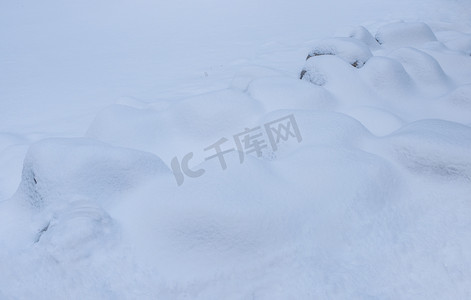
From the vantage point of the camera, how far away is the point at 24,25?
7562 mm

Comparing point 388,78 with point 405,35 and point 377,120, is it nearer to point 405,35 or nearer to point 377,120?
point 377,120

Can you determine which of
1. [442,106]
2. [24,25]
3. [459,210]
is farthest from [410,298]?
[24,25]

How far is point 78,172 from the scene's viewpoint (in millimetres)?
1578

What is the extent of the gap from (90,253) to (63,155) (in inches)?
22.5

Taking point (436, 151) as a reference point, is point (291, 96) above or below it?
above

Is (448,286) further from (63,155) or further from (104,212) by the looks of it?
(63,155)

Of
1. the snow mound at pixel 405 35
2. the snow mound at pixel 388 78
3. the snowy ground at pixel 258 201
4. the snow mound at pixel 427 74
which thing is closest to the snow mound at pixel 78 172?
the snowy ground at pixel 258 201

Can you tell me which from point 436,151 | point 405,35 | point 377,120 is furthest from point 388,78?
point 405,35

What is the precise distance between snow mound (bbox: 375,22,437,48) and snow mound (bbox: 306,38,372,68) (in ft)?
3.87

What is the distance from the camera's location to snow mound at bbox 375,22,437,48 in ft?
13.7

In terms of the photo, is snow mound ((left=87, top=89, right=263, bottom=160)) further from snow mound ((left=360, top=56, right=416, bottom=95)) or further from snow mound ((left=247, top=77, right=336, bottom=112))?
snow mound ((left=360, top=56, right=416, bottom=95))

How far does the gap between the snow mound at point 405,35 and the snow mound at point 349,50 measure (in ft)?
3.87

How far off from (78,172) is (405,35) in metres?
4.35

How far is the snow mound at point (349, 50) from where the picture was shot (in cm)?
335
